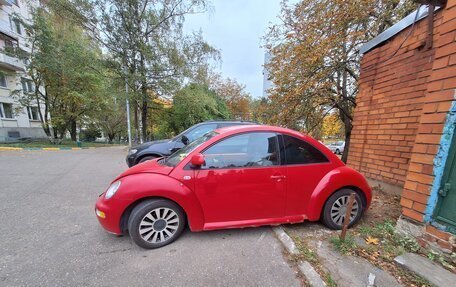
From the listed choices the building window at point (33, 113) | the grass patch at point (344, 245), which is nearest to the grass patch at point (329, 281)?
the grass patch at point (344, 245)

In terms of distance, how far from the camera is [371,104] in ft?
14.4

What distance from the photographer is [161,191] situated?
2.41m

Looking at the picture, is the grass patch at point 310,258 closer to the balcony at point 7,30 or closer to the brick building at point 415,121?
the brick building at point 415,121

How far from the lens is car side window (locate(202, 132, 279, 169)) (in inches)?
103

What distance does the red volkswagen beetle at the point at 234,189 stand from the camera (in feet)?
7.97

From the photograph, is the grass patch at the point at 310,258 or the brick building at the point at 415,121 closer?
the grass patch at the point at 310,258

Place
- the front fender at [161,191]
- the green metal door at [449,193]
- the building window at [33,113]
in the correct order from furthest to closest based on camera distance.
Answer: the building window at [33,113], the front fender at [161,191], the green metal door at [449,193]

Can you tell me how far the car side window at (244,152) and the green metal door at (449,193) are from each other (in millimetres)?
1889

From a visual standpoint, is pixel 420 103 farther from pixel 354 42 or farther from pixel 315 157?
pixel 354 42

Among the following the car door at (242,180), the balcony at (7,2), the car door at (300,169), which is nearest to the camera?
the car door at (242,180)

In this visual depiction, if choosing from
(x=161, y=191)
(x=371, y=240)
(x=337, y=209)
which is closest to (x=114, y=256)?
(x=161, y=191)

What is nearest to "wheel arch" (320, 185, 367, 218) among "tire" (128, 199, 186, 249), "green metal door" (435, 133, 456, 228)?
"green metal door" (435, 133, 456, 228)

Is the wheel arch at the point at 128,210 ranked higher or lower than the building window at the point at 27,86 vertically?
lower

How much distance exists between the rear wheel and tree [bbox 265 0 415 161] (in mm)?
4296
